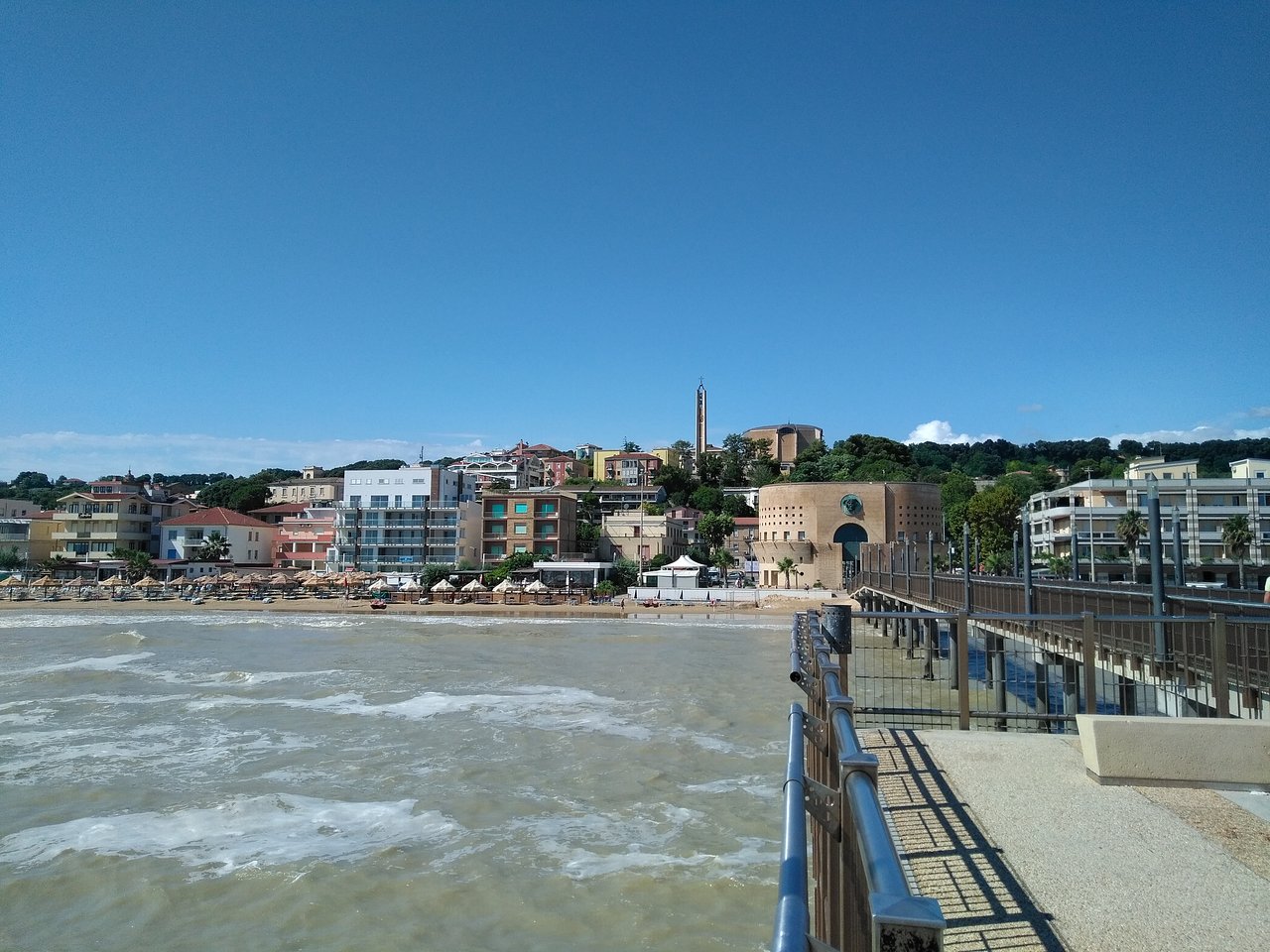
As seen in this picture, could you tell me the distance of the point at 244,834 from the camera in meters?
10.1

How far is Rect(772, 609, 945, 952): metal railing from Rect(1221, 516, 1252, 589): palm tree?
191 feet

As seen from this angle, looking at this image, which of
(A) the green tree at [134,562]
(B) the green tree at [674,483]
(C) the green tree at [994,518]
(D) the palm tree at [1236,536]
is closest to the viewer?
(D) the palm tree at [1236,536]

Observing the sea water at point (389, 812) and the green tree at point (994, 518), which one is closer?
the sea water at point (389, 812)

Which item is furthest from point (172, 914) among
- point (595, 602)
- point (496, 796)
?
point (595, 602)

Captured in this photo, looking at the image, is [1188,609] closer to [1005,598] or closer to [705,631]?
[1005,598]

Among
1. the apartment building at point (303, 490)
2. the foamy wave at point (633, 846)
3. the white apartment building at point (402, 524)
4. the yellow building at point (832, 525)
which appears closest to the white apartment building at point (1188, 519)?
the yellow building at point (832, 525)

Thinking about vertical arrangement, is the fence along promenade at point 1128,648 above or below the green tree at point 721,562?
above

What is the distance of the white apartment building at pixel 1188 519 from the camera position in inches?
2020

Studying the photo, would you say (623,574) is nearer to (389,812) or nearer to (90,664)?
(90,664)

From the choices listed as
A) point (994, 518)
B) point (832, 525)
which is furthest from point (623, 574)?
point (994, 518)

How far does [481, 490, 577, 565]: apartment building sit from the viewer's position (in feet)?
231

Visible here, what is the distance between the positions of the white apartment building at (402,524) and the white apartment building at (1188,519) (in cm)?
4598

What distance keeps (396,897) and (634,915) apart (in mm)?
2459

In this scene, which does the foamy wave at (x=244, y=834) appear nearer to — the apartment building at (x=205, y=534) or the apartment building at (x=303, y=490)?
the apartment building at (x=205, y=534)
